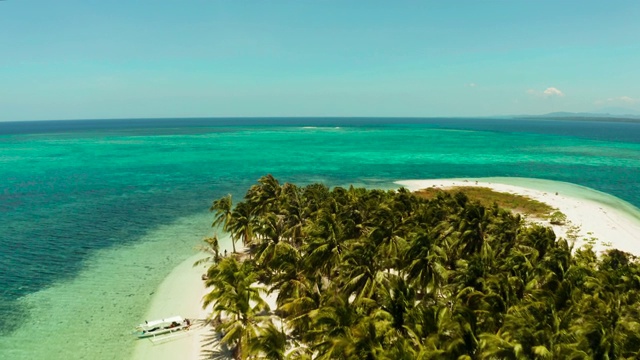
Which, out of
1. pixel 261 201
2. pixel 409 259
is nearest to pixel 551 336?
pixel 409 259

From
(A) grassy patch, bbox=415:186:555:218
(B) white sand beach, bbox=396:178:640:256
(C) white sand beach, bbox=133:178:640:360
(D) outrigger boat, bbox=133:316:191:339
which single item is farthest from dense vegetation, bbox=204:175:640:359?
(A) grassy patch, bbox=415:186:555:218

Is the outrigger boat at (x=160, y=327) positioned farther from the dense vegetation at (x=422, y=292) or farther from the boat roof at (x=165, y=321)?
the dense vegetation at (x=422, y=292)

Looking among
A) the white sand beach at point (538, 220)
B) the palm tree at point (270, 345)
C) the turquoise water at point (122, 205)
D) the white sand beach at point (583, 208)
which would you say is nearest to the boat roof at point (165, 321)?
the white sand beach at point (538, 220)

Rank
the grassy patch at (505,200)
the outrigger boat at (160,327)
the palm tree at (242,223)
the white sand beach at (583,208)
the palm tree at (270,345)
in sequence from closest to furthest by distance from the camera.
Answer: the palm tree at (270,345)
the outrigger boat at (160,327)
the palm tree at (242,223)
the white sand beach at (583,208)
the grassy patch at (505,200)

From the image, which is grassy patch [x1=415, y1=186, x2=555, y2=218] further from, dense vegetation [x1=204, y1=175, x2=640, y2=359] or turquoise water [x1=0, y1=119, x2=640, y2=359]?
dense vegetation [x1=204, y1=175, x2=640, y2=359]

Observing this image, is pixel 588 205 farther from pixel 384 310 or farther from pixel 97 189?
pixel 97 189

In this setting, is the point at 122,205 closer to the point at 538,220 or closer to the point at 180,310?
the point at 180,310
